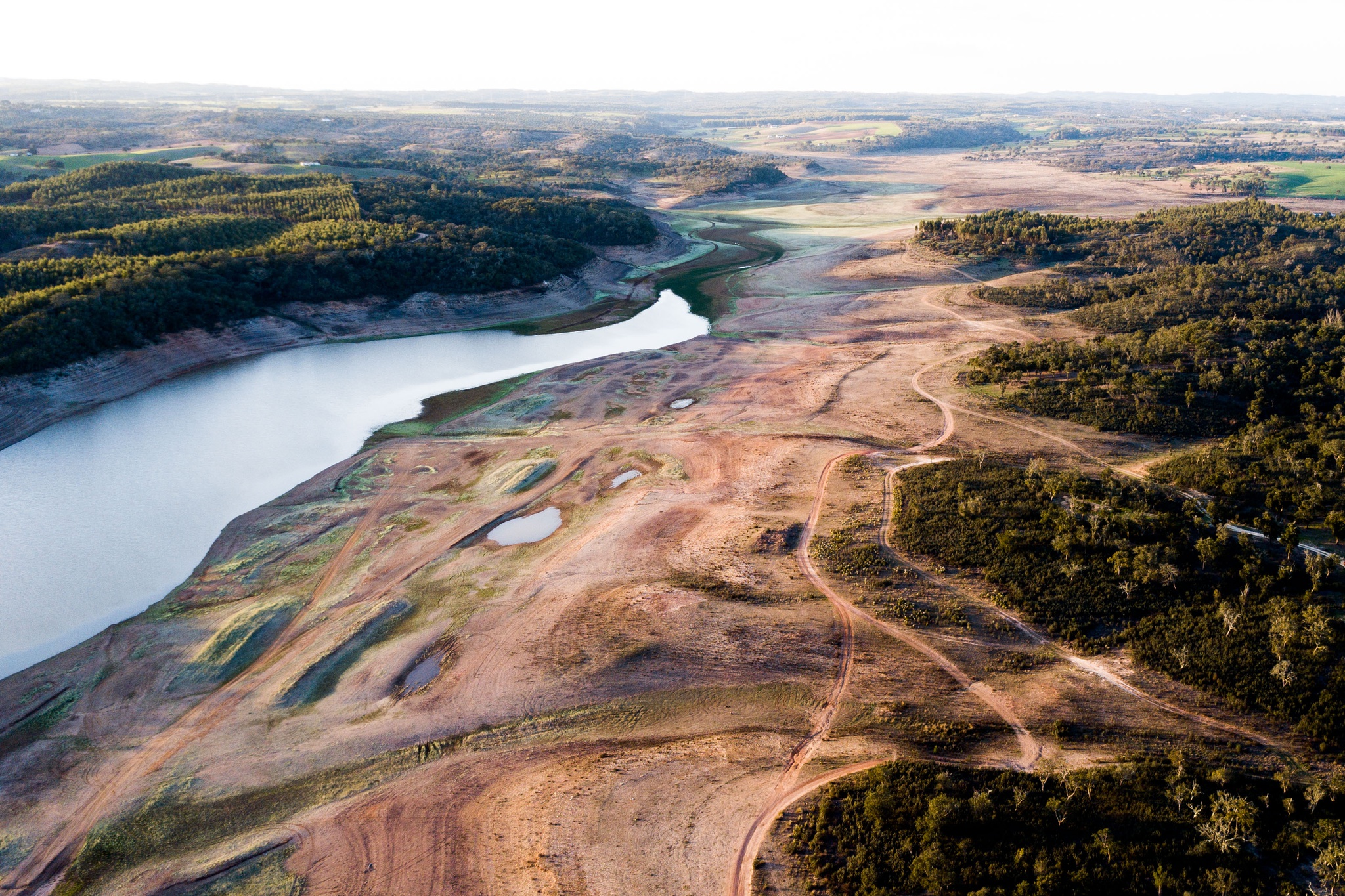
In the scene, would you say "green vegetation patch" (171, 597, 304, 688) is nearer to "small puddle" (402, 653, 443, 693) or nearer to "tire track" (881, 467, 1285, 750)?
"small puddle" (402, 653, 443, 693)

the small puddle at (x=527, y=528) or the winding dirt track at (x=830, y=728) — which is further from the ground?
the winding dirt track at (x=830, y=728)

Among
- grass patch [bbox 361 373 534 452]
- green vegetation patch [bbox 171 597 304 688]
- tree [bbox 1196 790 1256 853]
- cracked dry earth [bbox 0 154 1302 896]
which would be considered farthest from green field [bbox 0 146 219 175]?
tree [bbox 1196 790 1256 853]

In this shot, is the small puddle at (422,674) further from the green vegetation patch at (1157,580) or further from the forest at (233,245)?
the forest at (233,245)

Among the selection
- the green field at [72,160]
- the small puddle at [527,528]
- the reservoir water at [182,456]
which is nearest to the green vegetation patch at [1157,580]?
the small puddle at [527,528]

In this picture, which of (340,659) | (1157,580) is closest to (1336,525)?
(1157,580)

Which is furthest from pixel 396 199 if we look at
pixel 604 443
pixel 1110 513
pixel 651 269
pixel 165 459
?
pixel 1110 513

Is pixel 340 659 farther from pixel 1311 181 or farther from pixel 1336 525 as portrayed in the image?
pixel 1311 181
